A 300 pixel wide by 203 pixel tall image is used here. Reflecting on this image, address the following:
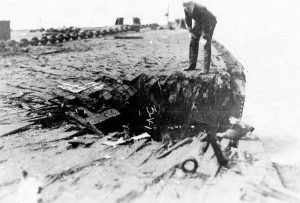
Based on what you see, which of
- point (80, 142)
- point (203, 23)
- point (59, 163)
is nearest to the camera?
point (59, 163)

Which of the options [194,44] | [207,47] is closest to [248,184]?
[207,47]

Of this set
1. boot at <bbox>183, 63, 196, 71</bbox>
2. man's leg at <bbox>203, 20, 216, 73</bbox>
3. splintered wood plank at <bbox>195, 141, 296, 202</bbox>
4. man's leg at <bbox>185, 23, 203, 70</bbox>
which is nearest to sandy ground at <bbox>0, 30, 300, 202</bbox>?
splintered wood plank at <bbox>195, 141, 296, 202</bbox>

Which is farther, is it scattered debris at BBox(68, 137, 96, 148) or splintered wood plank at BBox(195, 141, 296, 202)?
scattered debris at BBox(68, 137, 96, 148)

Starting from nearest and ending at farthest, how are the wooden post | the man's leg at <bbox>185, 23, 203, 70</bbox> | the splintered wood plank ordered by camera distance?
the splintered wood plank < the man's leg at <bbox>185, 23, 203, 70</bbox> < the wooden post

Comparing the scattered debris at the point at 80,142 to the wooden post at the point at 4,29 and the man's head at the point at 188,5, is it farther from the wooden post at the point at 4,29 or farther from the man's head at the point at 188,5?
the wooden post at the point at 4,29

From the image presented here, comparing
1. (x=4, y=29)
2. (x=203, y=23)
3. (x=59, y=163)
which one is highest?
(x=4, y=29)

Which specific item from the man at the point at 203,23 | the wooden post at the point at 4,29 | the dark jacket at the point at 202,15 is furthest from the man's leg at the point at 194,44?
the wooden post at the point at 4,29

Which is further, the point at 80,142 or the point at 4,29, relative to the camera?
the point at 4,29

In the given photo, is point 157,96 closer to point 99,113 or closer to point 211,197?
point 99,113

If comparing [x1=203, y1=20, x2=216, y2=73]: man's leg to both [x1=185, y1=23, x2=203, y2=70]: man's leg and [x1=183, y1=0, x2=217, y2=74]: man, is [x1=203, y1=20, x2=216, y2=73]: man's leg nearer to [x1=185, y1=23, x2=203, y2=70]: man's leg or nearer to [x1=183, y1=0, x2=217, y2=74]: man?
[x1=183, y1=0, x2=217, y2=74]: man

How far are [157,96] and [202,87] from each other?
46.8 inches

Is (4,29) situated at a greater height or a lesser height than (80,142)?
greater

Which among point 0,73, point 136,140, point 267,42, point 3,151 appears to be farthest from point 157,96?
point 267,42

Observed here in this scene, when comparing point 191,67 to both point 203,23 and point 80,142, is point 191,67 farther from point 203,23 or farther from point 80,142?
point 80,142
